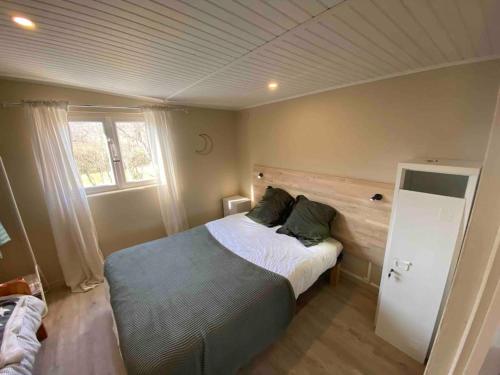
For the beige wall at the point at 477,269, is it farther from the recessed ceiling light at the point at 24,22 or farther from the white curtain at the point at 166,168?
the white curtain at the point at 166,168

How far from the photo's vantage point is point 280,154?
2.99 m

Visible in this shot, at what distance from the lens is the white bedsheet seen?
181cm

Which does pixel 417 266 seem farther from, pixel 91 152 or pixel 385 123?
pixel 91 152

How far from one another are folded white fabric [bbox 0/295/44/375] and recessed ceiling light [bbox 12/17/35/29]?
1.95 metres

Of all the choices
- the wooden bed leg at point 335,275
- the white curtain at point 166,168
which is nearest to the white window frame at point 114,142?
the white curtain at point 166,168

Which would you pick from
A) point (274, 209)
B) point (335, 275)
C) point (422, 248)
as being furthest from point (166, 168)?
point (422, 248)

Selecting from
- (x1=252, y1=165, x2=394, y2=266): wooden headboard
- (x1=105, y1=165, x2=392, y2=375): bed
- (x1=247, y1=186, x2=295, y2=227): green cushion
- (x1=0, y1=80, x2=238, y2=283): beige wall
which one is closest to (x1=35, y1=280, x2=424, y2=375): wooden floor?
(x1=105, y1=165, x2=392, y2=375): bed

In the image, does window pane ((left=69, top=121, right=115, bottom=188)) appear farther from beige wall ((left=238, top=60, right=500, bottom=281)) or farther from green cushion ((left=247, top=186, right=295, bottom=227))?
beige wall ((left=238, top=60, right=500, bottom=281))

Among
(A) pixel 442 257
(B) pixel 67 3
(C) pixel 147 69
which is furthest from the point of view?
(C) pixel 147 69

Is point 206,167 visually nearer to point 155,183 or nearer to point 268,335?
point 155,183

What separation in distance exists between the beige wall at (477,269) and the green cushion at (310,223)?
5.92 feet

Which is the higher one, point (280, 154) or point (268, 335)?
point (280, 154)

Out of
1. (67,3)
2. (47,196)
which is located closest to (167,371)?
(67,3)

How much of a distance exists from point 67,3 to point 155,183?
2.32 m
